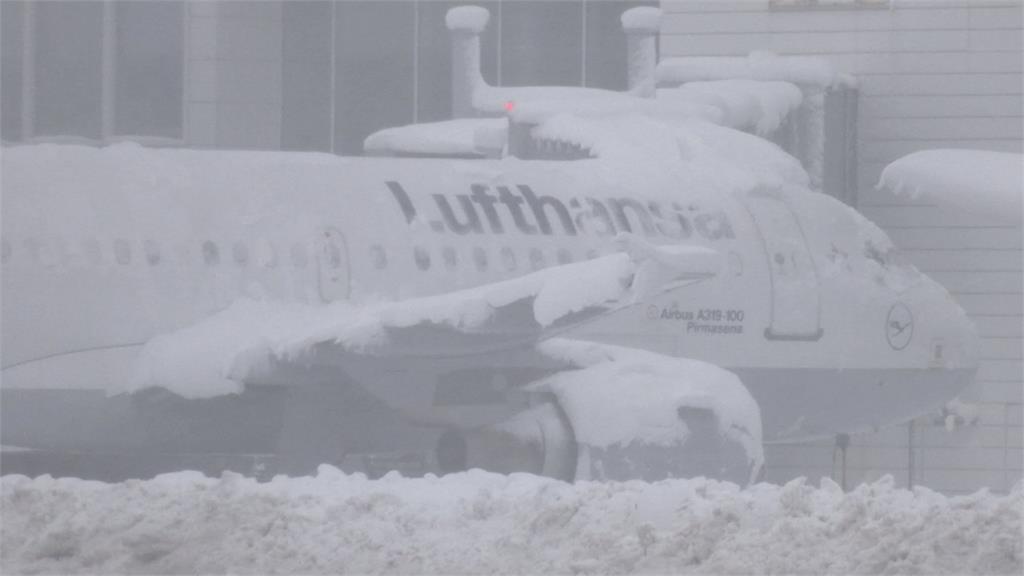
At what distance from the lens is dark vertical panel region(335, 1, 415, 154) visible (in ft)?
94.7

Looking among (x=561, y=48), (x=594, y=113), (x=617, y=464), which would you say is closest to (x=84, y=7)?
(x=561, y=48)

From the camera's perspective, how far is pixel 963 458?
59.9 ft

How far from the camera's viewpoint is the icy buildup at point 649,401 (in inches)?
523

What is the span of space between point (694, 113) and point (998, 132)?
2.67 meters

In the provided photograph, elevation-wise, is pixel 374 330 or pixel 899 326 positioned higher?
pixel 374 330

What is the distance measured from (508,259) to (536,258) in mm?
248

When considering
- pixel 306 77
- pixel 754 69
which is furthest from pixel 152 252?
pixel 306 77

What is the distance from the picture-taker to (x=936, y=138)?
59.8 feet

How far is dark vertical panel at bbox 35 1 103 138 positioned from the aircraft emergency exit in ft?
51.8

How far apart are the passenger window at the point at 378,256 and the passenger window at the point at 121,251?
1782 millimetres

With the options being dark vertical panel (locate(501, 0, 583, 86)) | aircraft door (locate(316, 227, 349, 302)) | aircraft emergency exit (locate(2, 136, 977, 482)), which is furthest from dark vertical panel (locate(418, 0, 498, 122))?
aircraft door (locate(316, 227, 349, 302))

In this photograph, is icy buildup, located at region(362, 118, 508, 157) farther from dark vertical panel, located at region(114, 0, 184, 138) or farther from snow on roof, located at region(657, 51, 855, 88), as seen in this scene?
dark vertical panel, located at region(114, 0, 184, 138)

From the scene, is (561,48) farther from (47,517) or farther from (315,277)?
(47,517)

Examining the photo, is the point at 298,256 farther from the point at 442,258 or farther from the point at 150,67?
the point at 150,67
